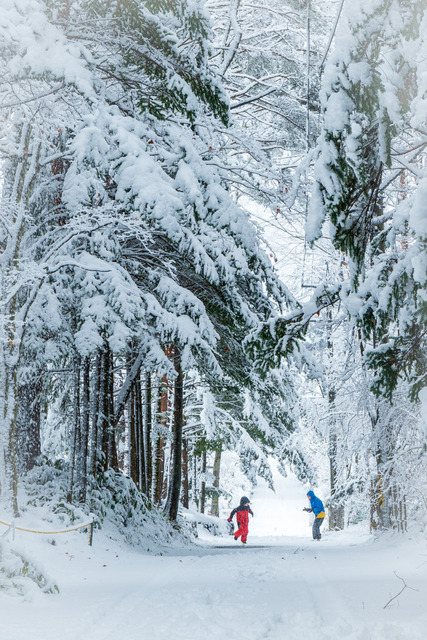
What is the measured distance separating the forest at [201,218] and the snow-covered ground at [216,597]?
1336 mm

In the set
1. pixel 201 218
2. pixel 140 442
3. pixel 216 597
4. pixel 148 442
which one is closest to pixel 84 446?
pixel 216 597

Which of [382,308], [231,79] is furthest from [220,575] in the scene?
[231,79]

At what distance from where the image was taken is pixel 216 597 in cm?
646

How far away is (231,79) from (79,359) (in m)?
6.28

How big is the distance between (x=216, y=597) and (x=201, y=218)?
438cm

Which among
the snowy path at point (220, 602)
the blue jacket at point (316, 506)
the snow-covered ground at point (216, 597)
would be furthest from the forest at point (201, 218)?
the blue jacket at point (316, 506)

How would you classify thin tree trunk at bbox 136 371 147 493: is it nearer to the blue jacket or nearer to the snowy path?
the blue jacket

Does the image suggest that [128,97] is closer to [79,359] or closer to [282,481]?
[79,359]

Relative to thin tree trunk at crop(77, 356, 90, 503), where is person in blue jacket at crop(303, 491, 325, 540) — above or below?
below

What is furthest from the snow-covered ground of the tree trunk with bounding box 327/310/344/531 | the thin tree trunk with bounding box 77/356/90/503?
the tree trunk with bounding box 327/310/344/531

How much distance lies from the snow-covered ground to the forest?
1.34m

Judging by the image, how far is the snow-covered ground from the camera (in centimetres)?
493

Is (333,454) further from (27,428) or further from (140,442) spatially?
(27,428)

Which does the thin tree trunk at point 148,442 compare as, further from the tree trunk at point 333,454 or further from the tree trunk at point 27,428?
the tree trunk at point 27,428
